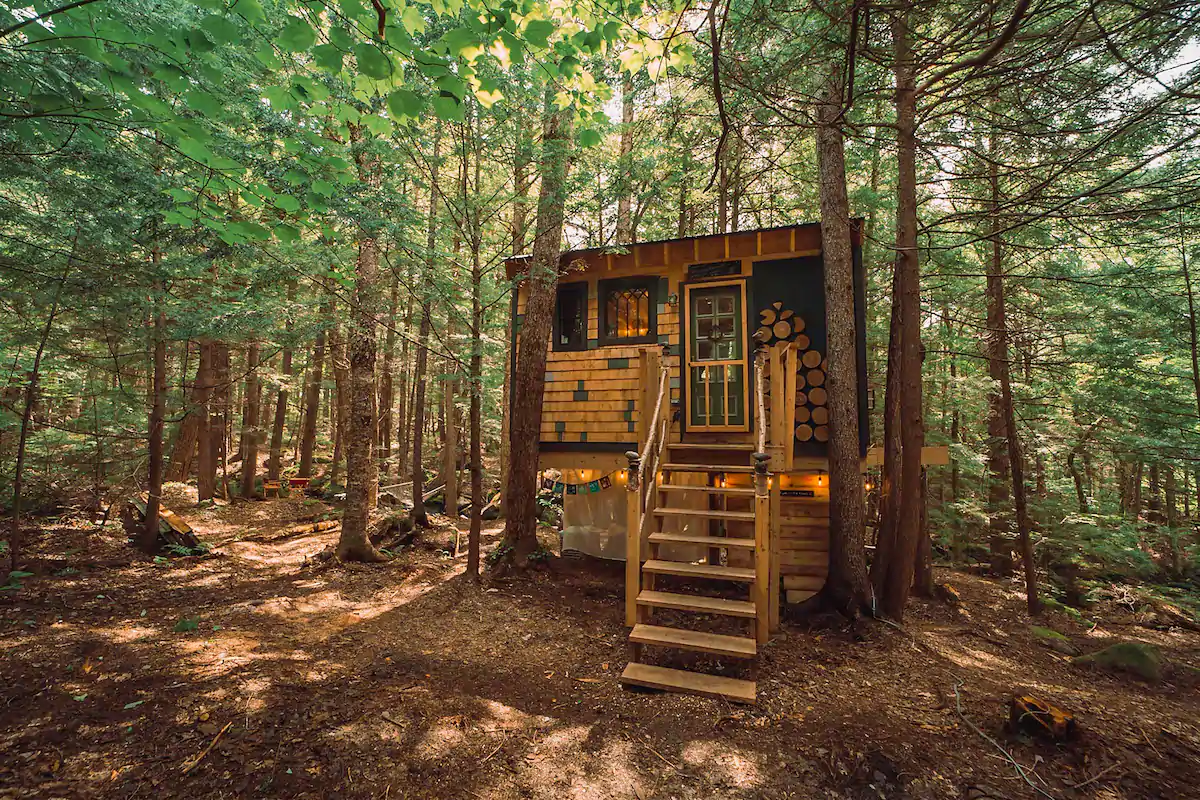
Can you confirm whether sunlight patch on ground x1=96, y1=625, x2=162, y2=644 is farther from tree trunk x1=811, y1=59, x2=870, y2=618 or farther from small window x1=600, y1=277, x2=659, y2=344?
tree trunk x1=811, y1=59, x2=870, y2=618

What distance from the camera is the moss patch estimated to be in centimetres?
523

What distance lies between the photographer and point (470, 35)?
2227mm

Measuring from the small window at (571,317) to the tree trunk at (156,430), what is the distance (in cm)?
554

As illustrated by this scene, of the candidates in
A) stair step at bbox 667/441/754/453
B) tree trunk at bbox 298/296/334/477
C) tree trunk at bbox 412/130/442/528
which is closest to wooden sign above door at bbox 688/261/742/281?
stair step at bbox 667/441/754/453

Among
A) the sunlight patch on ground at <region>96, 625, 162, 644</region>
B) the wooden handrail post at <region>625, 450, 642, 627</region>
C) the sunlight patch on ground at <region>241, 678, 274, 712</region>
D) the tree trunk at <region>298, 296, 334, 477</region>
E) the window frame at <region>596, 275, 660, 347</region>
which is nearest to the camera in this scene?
the sunlight patch on ground at <region>241, 678, 274, 712</region>

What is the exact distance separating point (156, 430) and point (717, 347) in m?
8.40

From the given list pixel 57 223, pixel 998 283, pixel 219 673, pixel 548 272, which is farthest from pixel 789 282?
pixel 57 223

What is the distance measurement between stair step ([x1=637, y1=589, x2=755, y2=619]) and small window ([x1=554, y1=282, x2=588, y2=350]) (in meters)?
4.78

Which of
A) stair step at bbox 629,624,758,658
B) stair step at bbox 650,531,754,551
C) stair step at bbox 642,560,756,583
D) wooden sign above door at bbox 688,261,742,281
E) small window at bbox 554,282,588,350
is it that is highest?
wooden sign above door at bbox 688,261,742,281

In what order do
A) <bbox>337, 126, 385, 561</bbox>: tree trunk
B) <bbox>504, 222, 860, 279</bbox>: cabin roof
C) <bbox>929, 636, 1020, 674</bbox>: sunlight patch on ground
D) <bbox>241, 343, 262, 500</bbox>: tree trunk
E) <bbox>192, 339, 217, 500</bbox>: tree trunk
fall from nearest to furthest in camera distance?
<bbox>929, 636, 1020, 674</bbox>: sunlight patch on ground, <bbox>504, 222, 860, 279</bbox>: cabin roof, <bbox>337, 126, 385, 561</bbox>: tree trunk, <bbox>192, 339, 217, 500</bbox>: tree trunk, <bbox>241, 343, 262, 500</bbox>: tree trunk

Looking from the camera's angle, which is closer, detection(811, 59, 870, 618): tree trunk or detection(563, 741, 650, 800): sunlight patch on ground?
detection(563, 741, 650, 800): sunlight patch on ground

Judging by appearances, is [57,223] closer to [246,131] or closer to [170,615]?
[246,131]

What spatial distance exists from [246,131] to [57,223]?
219cm

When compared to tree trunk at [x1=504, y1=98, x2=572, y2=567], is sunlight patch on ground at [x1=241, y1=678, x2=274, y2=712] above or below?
below
